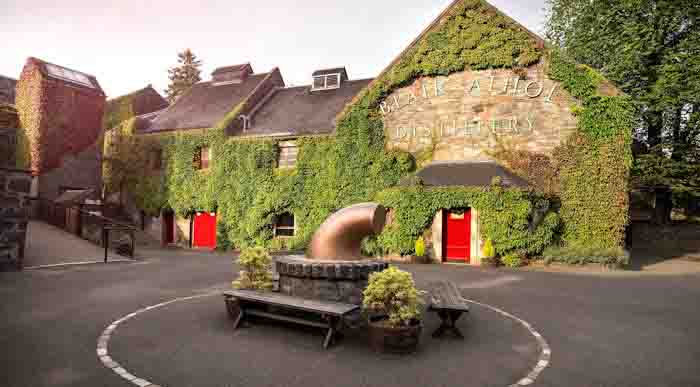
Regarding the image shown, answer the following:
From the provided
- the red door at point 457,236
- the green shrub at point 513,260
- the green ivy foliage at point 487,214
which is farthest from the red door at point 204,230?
the green shrub at point 513,260

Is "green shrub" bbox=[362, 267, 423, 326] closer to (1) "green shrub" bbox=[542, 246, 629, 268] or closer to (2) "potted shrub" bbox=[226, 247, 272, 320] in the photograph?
(2) "potted shrub" bbox=[226, 247, 272, 320]

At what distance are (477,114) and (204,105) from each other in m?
19.5

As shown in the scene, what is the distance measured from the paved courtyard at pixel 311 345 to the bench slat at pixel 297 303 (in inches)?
22.0

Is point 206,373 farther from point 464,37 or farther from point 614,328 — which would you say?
point 464,37

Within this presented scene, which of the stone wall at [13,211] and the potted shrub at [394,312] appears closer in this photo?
the potted shrub at [394,312]

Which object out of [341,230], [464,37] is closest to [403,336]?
[341,230]

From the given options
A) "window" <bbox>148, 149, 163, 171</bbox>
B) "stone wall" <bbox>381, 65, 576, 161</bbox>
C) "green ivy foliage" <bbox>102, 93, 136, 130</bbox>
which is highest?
"green ivy foliage" <bbox>102, 93, 136, 130</bbox>

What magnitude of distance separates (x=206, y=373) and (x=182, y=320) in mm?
2624

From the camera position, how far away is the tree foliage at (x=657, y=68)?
20.6 m

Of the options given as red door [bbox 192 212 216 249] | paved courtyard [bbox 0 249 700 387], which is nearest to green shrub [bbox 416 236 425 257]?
paved courtyard [bbox 0 249 700 387]

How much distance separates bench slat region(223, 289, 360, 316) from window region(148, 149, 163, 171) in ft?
73.9

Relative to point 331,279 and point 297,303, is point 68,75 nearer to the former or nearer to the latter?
point 331,279

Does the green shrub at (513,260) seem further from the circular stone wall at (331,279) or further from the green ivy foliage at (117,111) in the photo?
the green ivy foliage at (117,111)

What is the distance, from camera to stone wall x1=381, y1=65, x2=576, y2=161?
1764 centimetres
